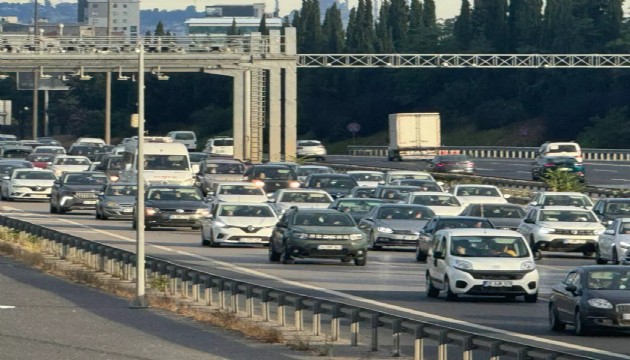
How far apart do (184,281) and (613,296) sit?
8634 mm

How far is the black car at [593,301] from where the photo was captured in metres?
24.8

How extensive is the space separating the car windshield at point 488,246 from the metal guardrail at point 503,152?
73.1 meters

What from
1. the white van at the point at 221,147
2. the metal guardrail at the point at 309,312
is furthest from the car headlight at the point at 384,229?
the white van at the point at 221,147

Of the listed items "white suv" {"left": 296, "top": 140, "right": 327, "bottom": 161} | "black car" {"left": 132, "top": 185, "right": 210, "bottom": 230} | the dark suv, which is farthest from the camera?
"white suv" {"left": 296, "top": 140, "right": 327, "bottom": 161}

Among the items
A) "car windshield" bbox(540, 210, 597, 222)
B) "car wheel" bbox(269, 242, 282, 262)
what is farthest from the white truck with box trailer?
"car wheel" bbox(269, 242, 282, 262)

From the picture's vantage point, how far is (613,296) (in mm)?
25094

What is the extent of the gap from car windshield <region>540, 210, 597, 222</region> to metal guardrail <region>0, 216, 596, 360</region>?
11.7 m

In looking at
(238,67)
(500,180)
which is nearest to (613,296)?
(500,180)

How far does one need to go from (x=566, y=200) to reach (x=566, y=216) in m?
8.74

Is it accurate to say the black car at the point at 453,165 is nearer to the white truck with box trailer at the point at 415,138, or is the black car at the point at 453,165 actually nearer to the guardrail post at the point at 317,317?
the white truck with box trailer at the point at 415,138

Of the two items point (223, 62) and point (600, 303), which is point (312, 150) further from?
point (600, 303)

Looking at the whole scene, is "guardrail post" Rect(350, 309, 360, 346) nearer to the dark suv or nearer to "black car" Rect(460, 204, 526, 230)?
the dark suv

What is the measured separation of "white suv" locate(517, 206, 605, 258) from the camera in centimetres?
4347

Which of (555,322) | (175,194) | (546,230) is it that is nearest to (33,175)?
(175,194)
